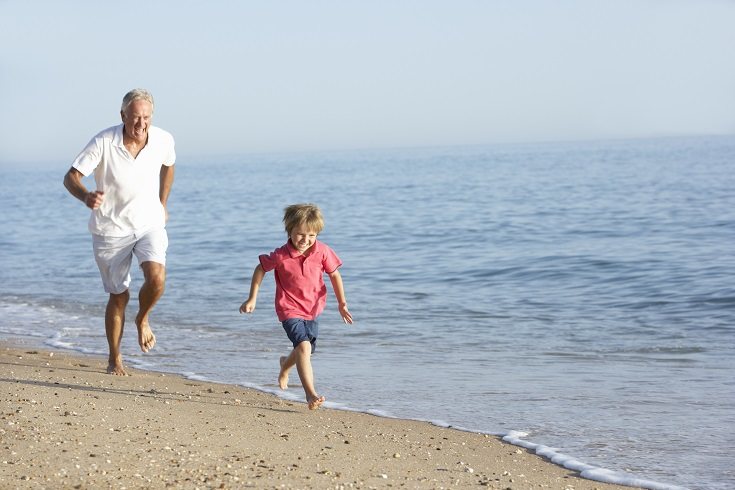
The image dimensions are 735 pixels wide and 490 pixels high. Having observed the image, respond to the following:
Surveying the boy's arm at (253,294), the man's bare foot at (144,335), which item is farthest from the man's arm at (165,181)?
the boy's arm at (253,294)

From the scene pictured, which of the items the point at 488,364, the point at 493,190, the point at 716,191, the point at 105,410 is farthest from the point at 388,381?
the point at 493,190

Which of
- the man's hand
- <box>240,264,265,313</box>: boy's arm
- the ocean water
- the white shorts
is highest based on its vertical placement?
the man's hand

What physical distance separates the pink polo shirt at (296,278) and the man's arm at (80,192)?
102cm

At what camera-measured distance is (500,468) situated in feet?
15.9

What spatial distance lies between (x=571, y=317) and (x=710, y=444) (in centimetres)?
504

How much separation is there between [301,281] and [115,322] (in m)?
1.49

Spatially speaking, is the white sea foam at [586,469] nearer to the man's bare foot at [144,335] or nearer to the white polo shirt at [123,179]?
the man's bare foot at [144,335]

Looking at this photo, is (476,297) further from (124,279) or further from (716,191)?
(716,191)

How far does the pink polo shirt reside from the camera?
A: 5.90m

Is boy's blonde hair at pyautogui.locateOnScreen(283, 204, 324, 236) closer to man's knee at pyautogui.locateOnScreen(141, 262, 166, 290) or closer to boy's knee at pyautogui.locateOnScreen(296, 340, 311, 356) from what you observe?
boy's knee at pyautogui.locateOnScreen(296, 340, 311, 356)

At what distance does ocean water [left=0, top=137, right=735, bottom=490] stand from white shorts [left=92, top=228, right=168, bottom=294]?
49.9 inches

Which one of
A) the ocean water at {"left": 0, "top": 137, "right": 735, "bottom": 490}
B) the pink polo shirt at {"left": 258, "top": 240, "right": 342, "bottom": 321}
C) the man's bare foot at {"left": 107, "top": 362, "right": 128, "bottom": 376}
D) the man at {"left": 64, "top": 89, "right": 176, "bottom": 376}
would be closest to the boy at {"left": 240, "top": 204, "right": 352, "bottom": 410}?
the pink polo shirt at {"left": 258, "top": 240, "right": 342, "bottom": 321}

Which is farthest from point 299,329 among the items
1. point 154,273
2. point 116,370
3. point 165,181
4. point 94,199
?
point 116,370

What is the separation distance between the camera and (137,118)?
241 inches
